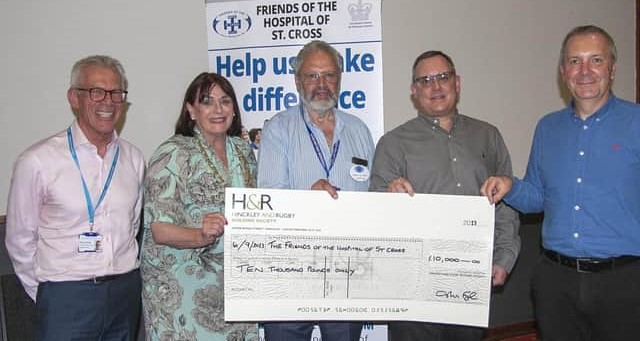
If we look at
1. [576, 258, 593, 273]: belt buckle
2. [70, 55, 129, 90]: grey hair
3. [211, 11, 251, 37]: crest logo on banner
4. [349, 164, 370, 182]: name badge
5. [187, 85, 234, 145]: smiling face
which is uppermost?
[211, 11, 251, 37]: crest logo on banner

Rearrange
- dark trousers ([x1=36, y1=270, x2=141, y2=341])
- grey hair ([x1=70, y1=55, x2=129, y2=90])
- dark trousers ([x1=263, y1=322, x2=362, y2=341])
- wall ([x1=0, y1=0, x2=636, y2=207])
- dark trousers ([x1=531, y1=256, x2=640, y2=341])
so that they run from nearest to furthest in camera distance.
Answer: dark trousers ([x1=531, y1=256, x2=640, y2=341]) < dark trousers ([x1=36, y1=270, x2=141, y2=341]) < grey hair ([x1=70, y1=55, x2=129, y2=90]) < dark trousers ([x1=263, y1=322, x2=362, y2=341]) < wall ([x1=0, y1=0, x2=636, y2=207])

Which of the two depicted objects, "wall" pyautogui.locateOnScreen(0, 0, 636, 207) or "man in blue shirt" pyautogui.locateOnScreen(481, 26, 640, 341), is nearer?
"man in blue shirt" pyautogui.locateOnScreen(481, 26, 640, 341)

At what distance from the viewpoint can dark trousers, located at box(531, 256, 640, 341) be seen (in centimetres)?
237

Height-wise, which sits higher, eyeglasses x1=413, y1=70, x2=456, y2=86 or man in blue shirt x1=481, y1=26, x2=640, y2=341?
eyeglasses x1=413, y1=70, x2=456, y2=86

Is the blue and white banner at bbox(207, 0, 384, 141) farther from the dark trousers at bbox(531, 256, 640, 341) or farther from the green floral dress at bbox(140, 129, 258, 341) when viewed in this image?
the dark trousers at bbox(531, 256, 640, 341)

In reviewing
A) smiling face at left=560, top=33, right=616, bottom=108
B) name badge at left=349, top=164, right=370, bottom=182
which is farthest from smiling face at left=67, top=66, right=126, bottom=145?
smiling face at left=560, top=33, right=616, bottom=108

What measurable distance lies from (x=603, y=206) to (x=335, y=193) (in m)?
1.14

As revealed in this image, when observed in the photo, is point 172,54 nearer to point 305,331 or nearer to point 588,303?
point 305,331

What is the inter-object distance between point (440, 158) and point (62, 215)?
5.70 ft

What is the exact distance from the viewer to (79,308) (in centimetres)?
251

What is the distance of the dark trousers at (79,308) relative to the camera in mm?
2488

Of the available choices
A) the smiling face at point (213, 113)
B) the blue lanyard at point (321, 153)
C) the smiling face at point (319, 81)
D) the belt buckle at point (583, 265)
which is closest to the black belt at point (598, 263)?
the belt buckle at point (583, 265)

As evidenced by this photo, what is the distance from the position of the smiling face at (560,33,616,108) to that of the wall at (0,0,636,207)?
1873mm

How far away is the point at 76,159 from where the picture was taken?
2.56 meters
